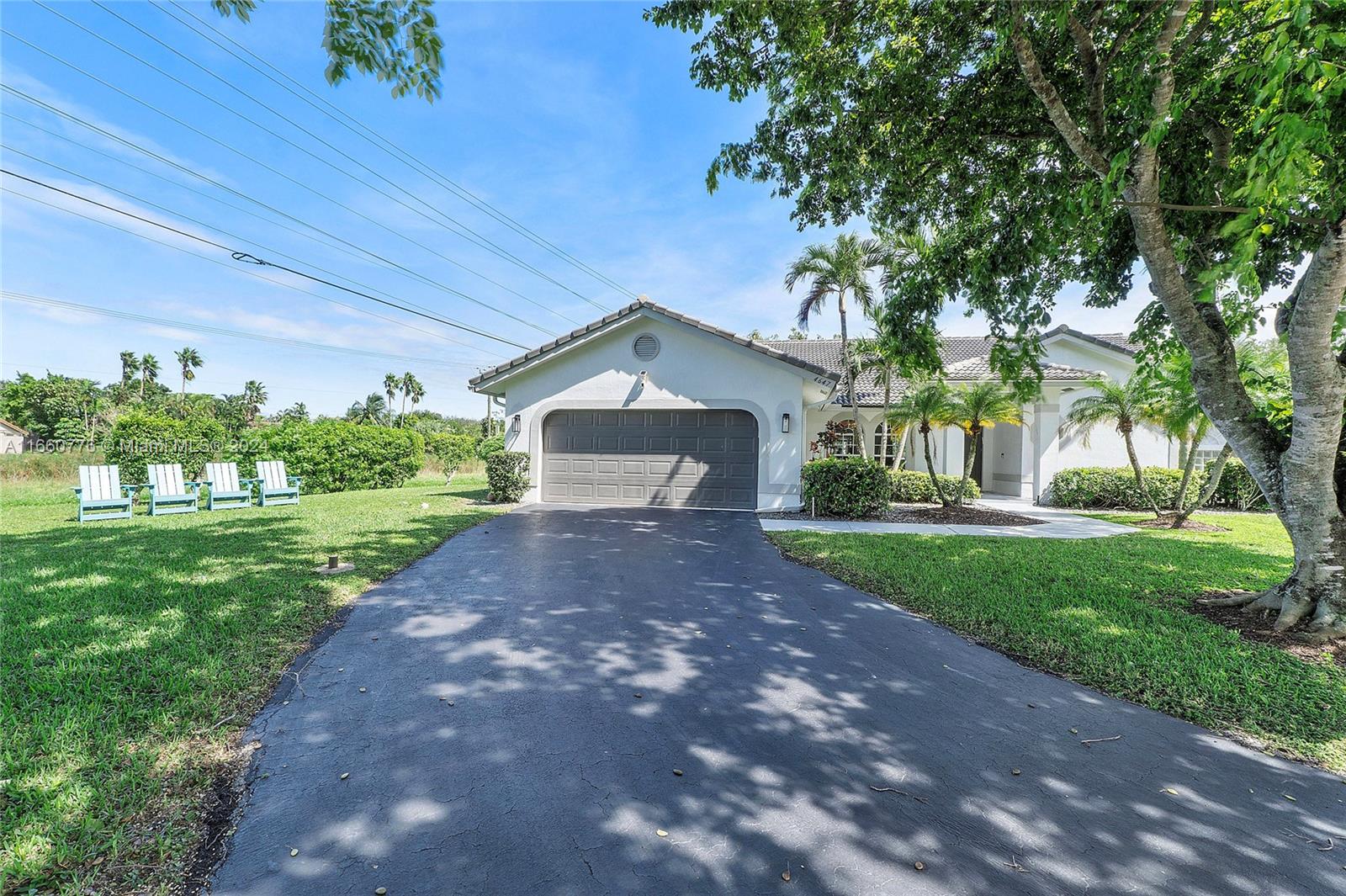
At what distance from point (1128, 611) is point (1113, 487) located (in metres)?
11.3

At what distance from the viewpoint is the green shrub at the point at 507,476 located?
13461 millimetres

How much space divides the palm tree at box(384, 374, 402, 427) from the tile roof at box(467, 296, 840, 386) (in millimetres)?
36498

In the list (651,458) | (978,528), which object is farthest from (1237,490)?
(651,458)

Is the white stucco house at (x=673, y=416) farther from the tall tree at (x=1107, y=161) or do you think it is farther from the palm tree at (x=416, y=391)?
the palm tree at (x=416, y=391)

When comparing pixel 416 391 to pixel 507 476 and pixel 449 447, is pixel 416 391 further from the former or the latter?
pixel 507 476

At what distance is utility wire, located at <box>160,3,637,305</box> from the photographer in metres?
9.21

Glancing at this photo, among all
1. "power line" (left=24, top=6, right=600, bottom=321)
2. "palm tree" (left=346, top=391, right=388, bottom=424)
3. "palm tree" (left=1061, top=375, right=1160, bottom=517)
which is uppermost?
"power line" (left=24, top=6, right=600, bottom=321)

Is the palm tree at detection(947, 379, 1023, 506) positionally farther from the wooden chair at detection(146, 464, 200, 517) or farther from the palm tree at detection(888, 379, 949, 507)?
the wooden chair at detection(146, 464, 200, 517)

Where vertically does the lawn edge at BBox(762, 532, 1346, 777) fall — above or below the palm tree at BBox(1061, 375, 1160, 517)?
below

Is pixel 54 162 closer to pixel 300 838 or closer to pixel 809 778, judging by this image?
pixel 300 838

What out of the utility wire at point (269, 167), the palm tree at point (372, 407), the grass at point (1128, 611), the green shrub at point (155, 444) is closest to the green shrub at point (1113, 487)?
the grass at point (1128, 611)

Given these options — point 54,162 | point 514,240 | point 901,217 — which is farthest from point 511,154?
point 901,217

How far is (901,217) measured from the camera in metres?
7.66

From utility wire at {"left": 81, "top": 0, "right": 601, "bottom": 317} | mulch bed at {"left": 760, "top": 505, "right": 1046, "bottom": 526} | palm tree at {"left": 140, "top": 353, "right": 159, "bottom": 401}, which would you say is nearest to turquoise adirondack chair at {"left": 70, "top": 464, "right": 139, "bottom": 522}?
utility wire at {"left": 81, "top": 0, "right": 601, "bottom": 317}
